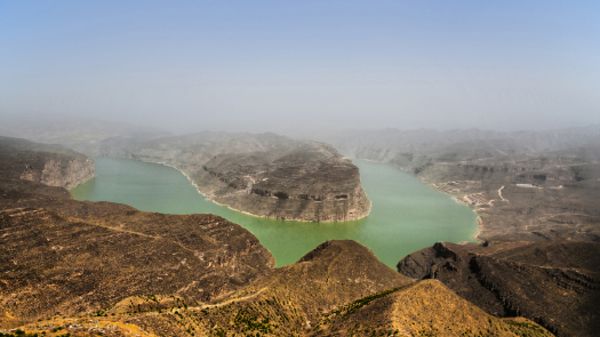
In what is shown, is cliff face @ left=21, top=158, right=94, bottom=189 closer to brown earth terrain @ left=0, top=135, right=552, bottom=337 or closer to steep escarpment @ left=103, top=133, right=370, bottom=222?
steep escarpment @ left=103, top=133, right=370, bottom=222

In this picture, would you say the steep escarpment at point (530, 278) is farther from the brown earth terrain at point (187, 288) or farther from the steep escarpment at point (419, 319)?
the steep escarpment at point (419, 319)

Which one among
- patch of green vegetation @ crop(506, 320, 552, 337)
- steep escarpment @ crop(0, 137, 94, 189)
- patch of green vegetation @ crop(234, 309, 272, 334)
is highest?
steep escarpment @ crop(0, 137, 94, 189)

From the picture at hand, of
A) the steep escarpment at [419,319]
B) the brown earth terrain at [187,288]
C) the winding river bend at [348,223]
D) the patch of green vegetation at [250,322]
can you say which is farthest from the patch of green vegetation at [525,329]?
the winding river bend at [348,223]

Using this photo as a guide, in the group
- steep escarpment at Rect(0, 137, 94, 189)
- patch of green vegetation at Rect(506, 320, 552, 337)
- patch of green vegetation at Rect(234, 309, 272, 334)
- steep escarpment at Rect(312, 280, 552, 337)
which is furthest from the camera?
steep escarpment at Rect(0, 137, 94, 189)

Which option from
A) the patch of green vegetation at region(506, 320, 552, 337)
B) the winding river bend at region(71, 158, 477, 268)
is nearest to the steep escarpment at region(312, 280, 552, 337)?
the patch of green vegetation at region(506, 320, 552, 337)

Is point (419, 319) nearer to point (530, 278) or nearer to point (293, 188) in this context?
point (530, 278)

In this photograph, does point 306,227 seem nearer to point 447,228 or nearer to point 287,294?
point 447,228
